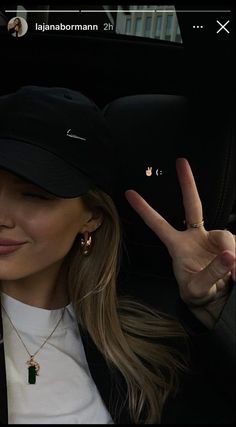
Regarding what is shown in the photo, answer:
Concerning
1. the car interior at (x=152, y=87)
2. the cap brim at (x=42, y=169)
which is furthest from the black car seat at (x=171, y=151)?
the cap brim at (x=42, y=169)

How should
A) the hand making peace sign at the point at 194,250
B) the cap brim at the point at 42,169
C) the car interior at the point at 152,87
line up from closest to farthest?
the cap brim at the point at 42,169
the hand making peace sign at the point at 194,250
the car interior at the point at 152,87

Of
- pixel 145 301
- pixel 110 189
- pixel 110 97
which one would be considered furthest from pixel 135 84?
pixel 145 301

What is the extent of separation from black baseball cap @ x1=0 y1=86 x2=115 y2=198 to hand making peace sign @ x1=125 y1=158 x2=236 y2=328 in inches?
4.8

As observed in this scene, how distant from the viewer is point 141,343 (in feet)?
4.35

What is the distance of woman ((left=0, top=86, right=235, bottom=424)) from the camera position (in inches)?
44.2

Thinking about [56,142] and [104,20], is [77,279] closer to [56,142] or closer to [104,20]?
[56,142]

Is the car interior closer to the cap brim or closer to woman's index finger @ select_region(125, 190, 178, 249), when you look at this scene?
woman's index finger @ select_region(125, 190, 178, 249)

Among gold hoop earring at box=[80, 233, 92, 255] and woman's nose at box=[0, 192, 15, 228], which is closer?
woman's nose at box=[0, 192, 15, 228]

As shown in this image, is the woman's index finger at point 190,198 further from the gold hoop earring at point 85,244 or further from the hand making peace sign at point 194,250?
the gold hoop earring at point 85,244

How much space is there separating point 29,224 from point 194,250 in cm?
34

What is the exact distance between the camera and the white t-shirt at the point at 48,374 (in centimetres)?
117

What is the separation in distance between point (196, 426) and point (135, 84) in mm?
848

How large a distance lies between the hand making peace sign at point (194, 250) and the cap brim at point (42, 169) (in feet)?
0.58

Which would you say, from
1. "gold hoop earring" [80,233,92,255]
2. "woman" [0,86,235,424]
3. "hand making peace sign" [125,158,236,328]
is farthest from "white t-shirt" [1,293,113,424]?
"hand making peace sign" [125,158,236,328]
